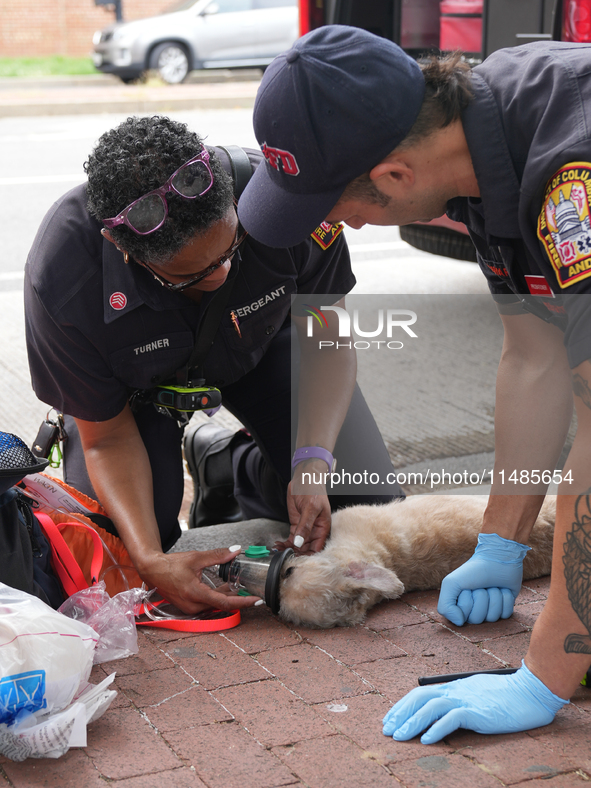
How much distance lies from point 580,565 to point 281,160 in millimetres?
1018

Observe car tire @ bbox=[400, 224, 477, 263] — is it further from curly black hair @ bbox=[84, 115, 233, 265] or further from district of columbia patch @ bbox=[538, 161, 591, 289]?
district of columbia patch @ bbox=[538, 161, 591, 289]

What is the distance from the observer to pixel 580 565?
1712mm

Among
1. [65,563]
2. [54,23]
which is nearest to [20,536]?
[65,563]

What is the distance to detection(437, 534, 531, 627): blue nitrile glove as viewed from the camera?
2303mm

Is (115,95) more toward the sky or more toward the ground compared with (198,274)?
more toward the ground

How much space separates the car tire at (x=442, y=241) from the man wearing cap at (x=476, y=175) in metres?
2.85

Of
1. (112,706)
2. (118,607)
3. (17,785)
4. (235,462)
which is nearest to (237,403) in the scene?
(235,462)

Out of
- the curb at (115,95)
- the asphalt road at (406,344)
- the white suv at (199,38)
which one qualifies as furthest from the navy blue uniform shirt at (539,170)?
the white suv at (199,38)

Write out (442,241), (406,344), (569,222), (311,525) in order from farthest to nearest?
(406,344)
(442,241)
(311,525)
(569,222)

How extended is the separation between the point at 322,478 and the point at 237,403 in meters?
0.59

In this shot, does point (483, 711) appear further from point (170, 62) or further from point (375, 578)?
point (170, 62)

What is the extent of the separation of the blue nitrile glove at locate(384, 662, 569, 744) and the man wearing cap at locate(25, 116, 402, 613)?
65 cm

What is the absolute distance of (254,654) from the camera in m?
2.19

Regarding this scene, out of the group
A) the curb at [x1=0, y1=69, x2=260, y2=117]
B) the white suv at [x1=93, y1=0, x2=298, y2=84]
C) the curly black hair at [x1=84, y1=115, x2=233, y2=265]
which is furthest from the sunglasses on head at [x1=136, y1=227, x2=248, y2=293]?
the white suv at [x1=93, y1=0, x2=298, y2=84]
